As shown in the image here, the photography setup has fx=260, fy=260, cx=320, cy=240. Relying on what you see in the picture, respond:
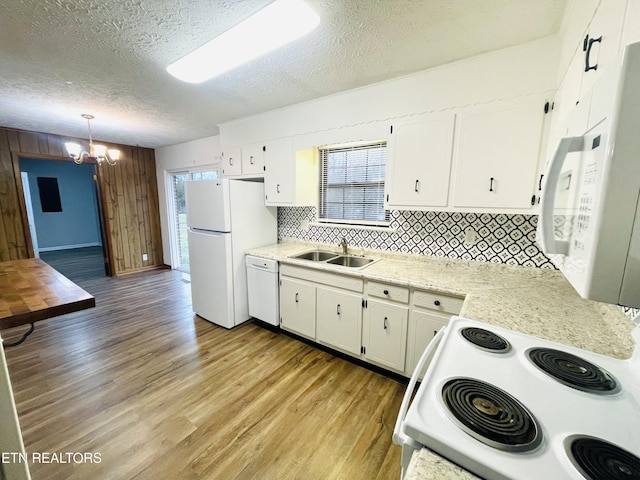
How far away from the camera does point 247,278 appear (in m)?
3.08

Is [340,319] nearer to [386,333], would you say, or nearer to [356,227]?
[386,333]

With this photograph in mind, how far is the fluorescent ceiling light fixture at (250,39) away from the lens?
1.40 m

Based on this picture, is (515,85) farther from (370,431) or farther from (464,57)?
(370,431)

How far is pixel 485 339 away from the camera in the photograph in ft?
3.36

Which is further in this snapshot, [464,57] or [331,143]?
[331,143]

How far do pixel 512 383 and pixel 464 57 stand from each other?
82.8 inches

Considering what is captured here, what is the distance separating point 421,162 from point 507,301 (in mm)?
1159

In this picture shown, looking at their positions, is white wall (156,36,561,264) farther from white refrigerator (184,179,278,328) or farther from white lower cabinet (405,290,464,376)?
white lower cabinet (405,290,464,376)

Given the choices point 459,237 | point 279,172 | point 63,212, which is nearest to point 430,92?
point 459,237

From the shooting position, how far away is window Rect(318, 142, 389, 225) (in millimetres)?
2674

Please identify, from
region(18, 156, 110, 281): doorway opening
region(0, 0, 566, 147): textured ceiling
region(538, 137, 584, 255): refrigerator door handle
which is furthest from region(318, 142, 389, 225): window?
region(18, 156, 110, 281): doorway opening

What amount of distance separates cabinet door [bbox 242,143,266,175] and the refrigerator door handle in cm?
281

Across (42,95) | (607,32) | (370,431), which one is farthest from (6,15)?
(370,431)

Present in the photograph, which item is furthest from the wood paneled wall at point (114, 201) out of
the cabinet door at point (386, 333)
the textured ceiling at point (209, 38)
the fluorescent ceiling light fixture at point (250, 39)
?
the cabinet door at point (386, 333)
